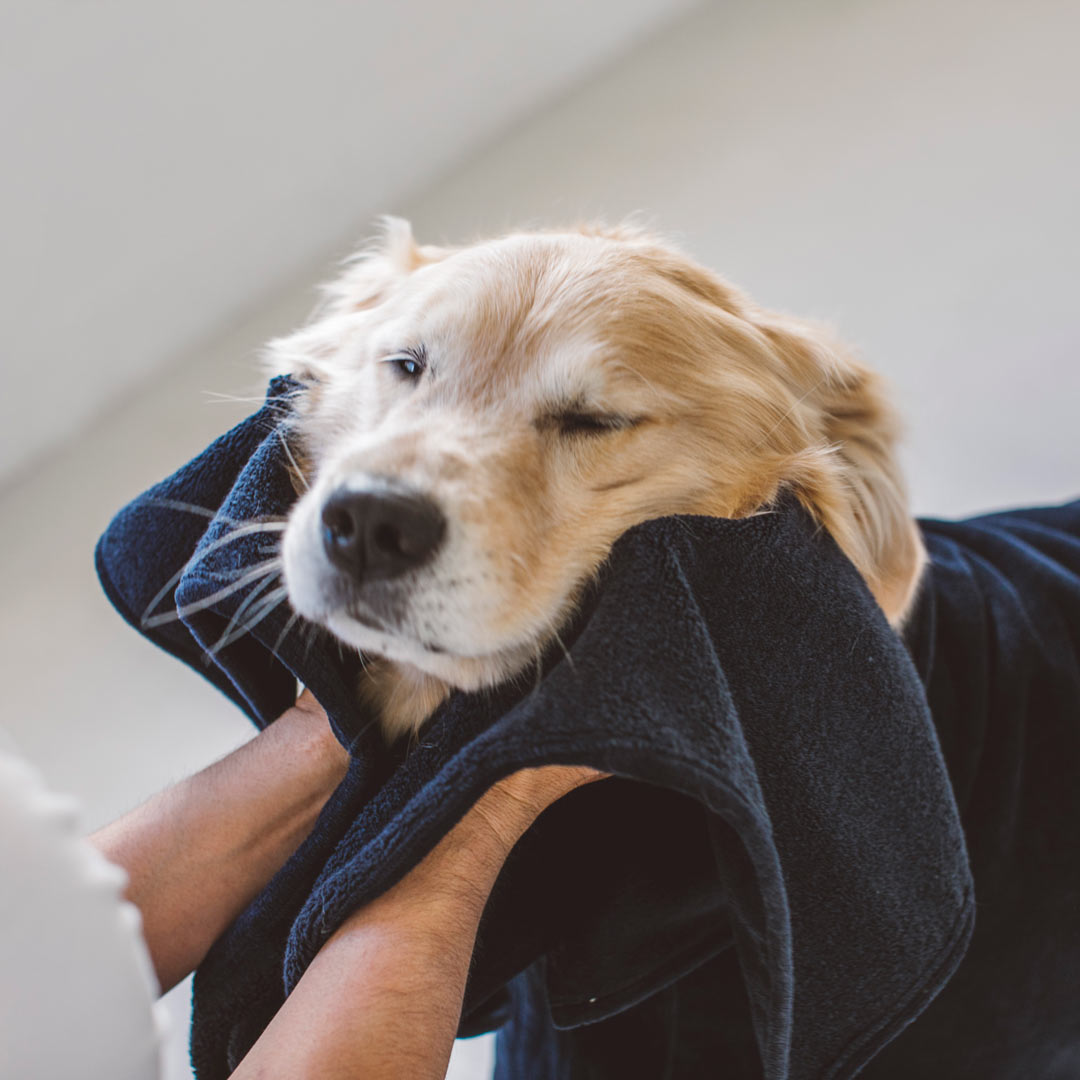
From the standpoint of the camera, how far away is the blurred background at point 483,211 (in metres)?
1.15

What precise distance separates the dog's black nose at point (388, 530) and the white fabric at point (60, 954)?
0.24 m

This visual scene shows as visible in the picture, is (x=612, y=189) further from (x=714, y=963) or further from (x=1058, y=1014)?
(x=1058, y=1014)

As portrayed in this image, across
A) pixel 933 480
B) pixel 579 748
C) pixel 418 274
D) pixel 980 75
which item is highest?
pixel 418 274

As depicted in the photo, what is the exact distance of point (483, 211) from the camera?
59.4 inches

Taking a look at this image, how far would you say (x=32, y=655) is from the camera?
4.24ft

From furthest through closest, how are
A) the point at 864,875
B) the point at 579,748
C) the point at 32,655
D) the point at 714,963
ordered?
the point at 32,655 < the point at 714,963 < the point at 864,875 < the point at 579,748

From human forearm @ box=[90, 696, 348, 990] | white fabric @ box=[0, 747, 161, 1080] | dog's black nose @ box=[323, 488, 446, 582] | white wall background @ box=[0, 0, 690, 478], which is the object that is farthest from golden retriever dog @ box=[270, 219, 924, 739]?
white wall background @ box=[0, 0, 690, 478]

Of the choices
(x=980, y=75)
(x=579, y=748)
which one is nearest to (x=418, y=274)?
(x=579, y=748)

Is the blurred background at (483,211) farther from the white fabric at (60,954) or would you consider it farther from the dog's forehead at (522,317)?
the white fabric at (60,954)

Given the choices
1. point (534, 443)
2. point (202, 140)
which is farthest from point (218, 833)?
point (202, 140)

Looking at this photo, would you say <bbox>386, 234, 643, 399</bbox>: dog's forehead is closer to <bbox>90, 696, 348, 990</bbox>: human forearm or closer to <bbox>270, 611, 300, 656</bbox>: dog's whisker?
<bbox>270, 611, 300, 656</bbox>: dog's whisker

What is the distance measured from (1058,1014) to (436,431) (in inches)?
37.3

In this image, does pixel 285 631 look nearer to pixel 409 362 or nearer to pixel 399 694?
pixel 399 694

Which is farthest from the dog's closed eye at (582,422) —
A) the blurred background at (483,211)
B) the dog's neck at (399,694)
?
the blurred background at (483,211)
